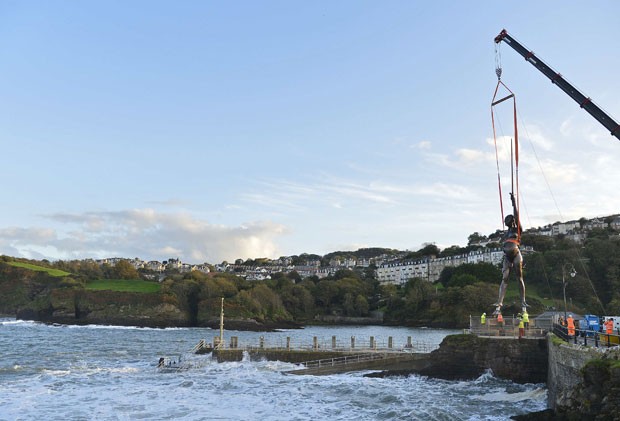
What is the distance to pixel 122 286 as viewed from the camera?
5743 inches

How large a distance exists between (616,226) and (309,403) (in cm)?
20352

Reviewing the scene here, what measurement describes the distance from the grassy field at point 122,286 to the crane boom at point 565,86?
398ft

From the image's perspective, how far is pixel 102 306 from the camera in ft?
434

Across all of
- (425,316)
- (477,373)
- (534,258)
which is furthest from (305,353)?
(534,258)

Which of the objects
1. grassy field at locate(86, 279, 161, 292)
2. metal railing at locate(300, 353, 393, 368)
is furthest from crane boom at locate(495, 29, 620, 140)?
grassy field at locate(86, 279, 161, 292)

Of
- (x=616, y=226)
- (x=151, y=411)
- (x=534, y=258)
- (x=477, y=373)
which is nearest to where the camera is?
(x=151, y=411)

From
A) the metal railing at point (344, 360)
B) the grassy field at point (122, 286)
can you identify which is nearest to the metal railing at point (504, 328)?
the metal railing at point (344, 360)

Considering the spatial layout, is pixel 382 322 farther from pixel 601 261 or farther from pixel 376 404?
pixel 376 404

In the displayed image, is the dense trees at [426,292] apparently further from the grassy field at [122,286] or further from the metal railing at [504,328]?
the metal railing at [504,328]

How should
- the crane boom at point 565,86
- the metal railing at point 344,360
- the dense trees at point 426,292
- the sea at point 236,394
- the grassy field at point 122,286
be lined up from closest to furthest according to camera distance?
1. the sea at point 236,394
2. the crane boom at point 565,86
3. the metal railing at point 344,360
4. the dense trees at point 426,292
5. the grassy field at point 122,286

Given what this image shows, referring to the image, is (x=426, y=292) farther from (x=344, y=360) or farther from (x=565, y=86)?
(x=565, y=86)

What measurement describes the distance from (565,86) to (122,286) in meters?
132

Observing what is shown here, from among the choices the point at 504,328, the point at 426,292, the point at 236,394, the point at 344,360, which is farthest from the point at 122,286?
the point at 504,328

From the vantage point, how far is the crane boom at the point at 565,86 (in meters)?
33.2
